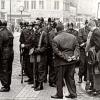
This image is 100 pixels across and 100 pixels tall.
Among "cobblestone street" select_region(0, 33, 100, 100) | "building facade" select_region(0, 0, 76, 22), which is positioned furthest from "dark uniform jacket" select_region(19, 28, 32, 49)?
"building facade" select_region(0, 0, 76, 22)

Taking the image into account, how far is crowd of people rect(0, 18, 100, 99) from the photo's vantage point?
8.43 metres

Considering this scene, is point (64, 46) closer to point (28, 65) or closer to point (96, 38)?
point (96, 38)

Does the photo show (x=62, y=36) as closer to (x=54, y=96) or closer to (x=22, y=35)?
(x=54, y=96)

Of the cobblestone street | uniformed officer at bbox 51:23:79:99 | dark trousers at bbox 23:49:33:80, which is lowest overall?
the cobblestone street

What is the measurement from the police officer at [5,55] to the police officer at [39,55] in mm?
730

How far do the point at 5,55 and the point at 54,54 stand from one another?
1552 millimetres

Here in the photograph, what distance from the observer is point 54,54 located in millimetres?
8500

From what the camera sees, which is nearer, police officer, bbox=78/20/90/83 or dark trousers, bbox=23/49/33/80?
police officer, bbox=78/20/90/83

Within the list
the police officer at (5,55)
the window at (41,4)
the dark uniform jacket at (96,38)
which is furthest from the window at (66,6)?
the dark uniform jacket at (96,38)

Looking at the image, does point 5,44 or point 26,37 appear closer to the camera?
point 5,44

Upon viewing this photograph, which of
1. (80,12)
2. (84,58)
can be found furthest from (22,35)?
(80,12)

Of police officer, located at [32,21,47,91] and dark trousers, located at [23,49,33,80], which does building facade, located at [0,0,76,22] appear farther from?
police officer, located at [32,21,47,91]

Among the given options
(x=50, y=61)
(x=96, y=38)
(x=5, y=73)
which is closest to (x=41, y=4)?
(x=50, y=61)

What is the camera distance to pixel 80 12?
4653 inches
